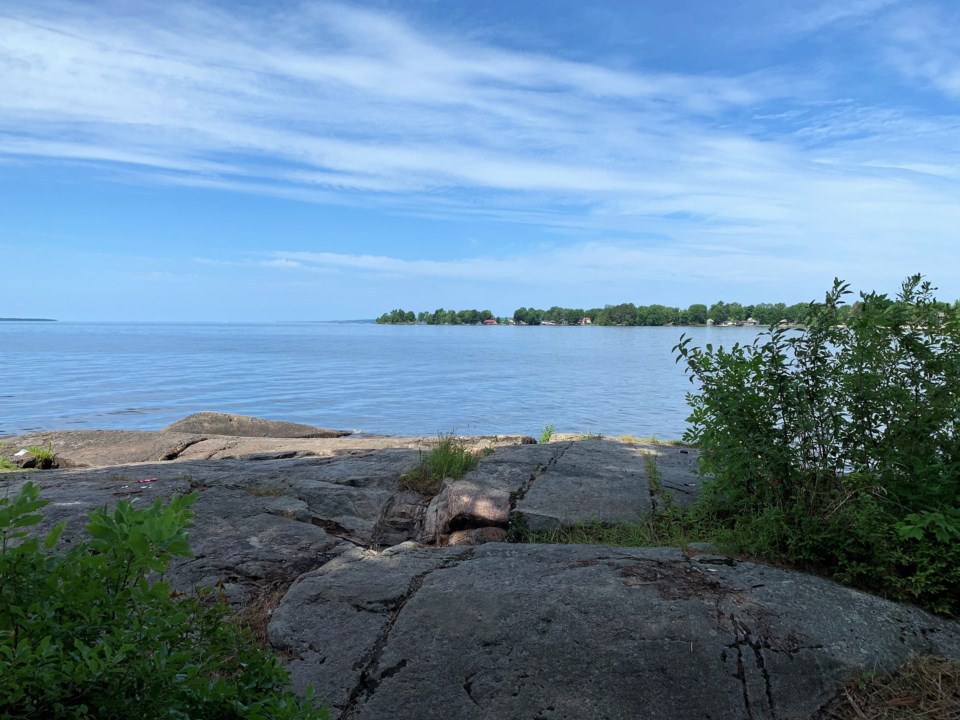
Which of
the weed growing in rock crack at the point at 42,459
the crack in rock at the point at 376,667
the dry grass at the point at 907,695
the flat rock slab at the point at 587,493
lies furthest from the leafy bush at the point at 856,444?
the weed growing in rock crack at the point at 42,459

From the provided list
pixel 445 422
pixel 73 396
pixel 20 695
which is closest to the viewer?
pixel 20 695

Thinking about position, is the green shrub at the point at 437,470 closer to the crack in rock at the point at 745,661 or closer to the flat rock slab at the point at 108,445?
the crack in rock at the point at 745,661

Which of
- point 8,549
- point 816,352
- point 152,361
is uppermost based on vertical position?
point 816,352

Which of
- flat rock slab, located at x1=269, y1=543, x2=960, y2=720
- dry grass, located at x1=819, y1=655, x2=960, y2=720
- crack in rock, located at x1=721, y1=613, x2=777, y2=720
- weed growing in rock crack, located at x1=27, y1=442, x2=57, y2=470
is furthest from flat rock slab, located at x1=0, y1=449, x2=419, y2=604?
dry grass, located at x1=819, y1=655, x2=960, y2=720

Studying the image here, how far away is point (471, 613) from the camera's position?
12.6 ft

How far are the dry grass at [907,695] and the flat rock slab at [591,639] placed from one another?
2.7 inches

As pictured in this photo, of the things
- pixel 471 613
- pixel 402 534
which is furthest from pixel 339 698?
pixel 402 534

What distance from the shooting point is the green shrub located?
7.00m

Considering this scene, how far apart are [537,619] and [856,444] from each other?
2.42 meters

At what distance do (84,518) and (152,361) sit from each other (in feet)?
138

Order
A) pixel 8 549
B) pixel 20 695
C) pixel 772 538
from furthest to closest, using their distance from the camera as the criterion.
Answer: pixel 772 538 < pixel 8 549 < pixel 20 695

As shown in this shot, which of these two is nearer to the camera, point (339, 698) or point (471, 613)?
point (339, 698)

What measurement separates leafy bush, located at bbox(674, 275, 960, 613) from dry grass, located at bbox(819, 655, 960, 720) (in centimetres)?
50

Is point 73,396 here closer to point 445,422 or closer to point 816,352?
point 445,422
